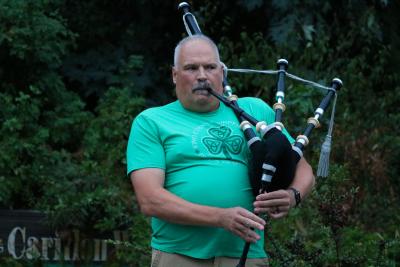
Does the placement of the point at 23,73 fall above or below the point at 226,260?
above

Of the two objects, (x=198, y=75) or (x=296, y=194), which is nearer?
(x=296, y=194)

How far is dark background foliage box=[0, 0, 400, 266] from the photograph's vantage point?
22.8ft

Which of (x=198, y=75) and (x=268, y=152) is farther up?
(x=198, y=75)

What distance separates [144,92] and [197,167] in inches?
183

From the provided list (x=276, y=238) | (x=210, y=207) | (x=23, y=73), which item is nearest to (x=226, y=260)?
(x=210, y=207)

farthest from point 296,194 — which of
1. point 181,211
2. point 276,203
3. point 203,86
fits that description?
point 203,86

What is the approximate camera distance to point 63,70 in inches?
341

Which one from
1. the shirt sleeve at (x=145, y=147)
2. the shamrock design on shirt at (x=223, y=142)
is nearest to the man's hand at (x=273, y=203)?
the shamrock design on shirt at (x=223, y=142)

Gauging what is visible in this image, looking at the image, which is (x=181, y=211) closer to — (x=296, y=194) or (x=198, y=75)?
(x=296, y=194)

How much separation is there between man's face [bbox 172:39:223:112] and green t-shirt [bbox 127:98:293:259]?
80mm

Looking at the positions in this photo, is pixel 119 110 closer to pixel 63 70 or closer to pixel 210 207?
pixel 63 70

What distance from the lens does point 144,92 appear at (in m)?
8.68

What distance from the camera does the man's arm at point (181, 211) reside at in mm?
3811

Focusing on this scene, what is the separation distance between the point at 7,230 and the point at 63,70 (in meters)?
2.04
